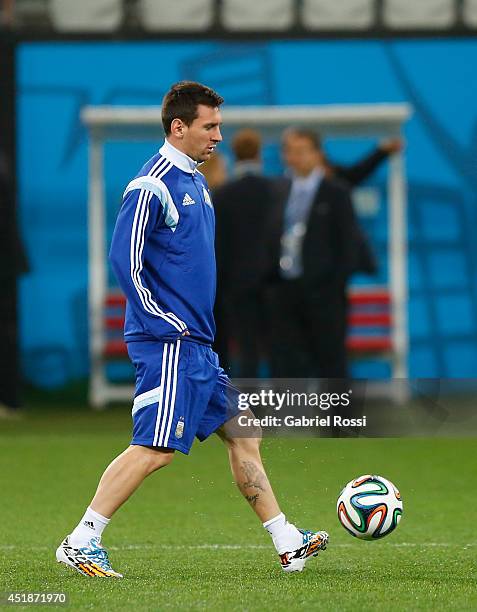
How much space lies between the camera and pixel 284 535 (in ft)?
22.1

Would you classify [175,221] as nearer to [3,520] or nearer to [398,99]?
[3,520]

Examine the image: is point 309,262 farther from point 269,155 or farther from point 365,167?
point 269,155

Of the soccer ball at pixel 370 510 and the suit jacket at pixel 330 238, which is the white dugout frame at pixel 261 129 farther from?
the soccer ball at pixel 370 510

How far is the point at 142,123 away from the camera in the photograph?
1486 centimetres

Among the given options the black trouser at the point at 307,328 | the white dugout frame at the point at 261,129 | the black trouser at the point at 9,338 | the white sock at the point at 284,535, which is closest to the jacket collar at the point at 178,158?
the white sock at the point at 284,535

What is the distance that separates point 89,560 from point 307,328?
19.5 ft

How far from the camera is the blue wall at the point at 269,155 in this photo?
1555 cm

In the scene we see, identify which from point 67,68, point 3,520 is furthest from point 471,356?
point 3,520

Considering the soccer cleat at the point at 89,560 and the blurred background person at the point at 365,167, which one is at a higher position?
the blurred background person at the point at 365,167

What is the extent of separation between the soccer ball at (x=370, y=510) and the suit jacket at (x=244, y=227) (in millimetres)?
5683

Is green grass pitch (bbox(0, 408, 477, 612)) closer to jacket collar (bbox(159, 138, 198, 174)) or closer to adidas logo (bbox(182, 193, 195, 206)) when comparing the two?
adidas logo (bbox(182, 193, 195, 206))

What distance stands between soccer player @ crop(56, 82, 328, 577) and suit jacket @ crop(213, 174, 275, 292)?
567cm

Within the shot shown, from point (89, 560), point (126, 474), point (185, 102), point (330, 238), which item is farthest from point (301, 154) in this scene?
point (89, 560)

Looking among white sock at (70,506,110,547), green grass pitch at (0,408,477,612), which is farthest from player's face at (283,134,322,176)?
white sock at (70,506,110,547)
